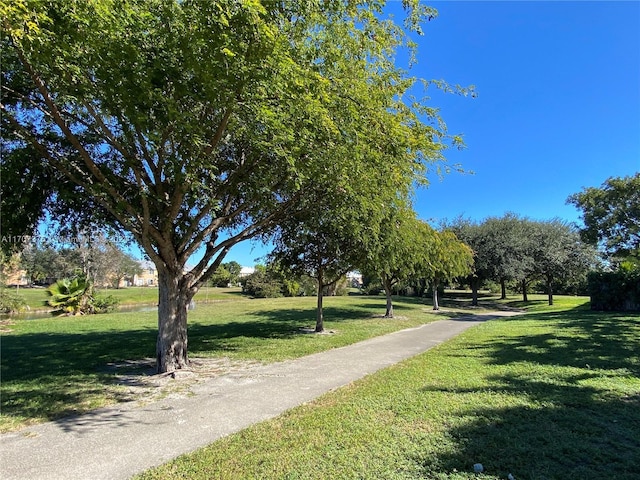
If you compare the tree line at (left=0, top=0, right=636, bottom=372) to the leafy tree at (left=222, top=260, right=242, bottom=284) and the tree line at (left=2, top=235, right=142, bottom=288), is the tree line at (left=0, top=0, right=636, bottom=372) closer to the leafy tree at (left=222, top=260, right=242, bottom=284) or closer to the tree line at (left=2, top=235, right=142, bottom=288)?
the tree line at (left=2, top=235, right=142, bottom=288)

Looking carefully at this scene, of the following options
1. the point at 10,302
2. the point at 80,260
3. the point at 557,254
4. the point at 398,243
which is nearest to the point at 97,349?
the point at 398,243

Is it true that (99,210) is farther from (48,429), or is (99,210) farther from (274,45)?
(274,45)

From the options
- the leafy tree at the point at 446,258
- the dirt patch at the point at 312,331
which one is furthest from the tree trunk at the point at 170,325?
the leafy tree at the point at 446,258

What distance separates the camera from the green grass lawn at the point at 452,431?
3637 millimetres

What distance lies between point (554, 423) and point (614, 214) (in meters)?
27.2

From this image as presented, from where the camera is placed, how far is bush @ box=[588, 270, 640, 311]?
22.1m

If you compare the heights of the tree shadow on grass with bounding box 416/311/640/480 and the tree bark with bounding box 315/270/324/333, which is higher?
the tree bark with bounding box 315/270/324/333

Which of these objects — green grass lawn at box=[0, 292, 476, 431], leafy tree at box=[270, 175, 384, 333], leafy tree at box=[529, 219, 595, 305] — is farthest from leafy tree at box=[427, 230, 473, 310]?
leafy tree at box=[529, 219, 595, 305]

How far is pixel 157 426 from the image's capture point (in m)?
4.82

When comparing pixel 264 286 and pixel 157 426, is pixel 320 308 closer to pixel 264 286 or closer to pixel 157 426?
pixel 157 426

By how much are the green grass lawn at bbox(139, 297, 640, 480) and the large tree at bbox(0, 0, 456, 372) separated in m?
3.42

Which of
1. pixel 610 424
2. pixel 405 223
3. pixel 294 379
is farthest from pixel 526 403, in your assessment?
pixel 405 223

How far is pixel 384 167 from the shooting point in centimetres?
730

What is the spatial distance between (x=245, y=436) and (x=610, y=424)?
13.9 feet
